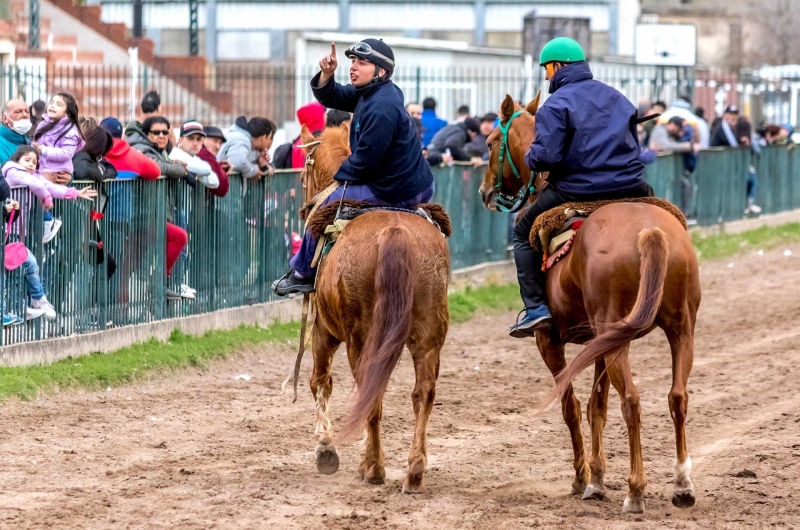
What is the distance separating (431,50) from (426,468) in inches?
883

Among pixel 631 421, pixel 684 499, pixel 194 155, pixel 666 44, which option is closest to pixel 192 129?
pixel 194 155

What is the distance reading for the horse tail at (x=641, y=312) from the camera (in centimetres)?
762

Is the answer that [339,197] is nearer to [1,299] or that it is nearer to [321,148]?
[321,148]

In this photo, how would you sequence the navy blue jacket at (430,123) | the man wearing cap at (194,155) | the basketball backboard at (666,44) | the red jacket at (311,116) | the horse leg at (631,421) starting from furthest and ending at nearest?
the basketball backboard at (666,44) → the navy blue jacket at (430,123) → the man wearing cap at (194,155) → the red jacket at (311,116) → the horse leg at (631,421)

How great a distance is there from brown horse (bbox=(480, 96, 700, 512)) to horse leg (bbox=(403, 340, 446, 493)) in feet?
2.59

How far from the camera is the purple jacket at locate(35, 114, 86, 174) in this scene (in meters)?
11.4

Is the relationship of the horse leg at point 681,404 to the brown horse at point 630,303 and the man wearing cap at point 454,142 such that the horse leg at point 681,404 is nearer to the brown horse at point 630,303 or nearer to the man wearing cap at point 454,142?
the brown horse at point 630,303

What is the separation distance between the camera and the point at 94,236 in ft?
38.5

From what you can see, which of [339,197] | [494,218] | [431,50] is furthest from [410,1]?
[339,197]

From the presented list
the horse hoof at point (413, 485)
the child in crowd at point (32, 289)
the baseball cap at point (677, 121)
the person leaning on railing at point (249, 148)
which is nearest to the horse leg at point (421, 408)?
the horse hoof at point (413, 485)

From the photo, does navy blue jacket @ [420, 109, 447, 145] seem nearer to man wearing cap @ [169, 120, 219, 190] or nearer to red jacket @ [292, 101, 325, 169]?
red jacket @ [292, 101, 325, 169]

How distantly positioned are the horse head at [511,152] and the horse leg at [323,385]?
146cm

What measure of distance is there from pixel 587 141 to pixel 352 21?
3126 cm

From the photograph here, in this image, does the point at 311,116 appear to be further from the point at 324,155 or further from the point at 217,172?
the point at 324,155
